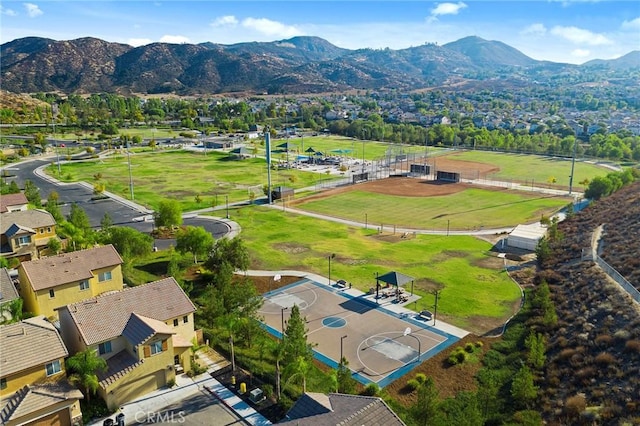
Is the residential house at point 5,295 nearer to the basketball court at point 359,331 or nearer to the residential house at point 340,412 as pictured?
the basketball court at point 359,331

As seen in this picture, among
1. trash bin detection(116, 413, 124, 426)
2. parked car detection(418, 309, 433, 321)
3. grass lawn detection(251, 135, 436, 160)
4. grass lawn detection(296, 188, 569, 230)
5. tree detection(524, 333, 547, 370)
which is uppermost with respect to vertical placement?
grass lawn detection(251, 135, 436, 160)

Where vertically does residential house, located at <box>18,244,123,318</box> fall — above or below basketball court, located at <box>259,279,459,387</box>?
above

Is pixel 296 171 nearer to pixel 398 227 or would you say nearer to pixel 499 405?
pixel 398 227

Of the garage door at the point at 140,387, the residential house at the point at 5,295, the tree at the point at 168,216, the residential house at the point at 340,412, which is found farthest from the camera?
the tree at the point at 168,216

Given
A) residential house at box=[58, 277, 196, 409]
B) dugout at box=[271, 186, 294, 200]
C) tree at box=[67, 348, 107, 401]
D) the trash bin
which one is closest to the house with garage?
tree at box=[67, 348, 107, 401]

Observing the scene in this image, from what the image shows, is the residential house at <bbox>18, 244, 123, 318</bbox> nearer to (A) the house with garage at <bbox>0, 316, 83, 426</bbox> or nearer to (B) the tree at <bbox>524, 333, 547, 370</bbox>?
(A) the house with garage at <bbox>0, 316, 83, 426</bbox>

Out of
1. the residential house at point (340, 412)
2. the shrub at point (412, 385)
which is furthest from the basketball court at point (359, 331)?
the residential house at point (340, 412)
